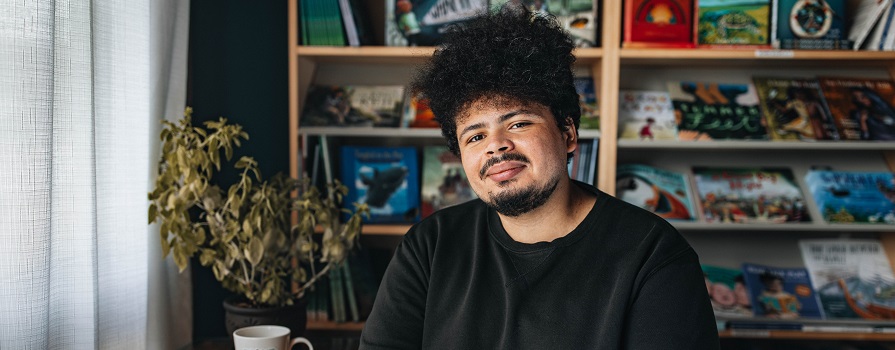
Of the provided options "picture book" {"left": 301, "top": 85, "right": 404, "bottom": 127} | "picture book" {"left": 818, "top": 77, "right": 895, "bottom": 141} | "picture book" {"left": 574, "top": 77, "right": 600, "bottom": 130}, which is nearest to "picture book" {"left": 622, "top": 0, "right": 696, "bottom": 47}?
"picture book" {"left": 574, "top": 77, "right": 600, "bottom": 130}

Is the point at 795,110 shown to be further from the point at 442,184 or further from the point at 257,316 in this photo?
the point at 257,316

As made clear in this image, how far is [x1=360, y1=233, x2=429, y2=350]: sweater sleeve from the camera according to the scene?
1.52 m

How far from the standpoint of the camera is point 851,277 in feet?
8.73

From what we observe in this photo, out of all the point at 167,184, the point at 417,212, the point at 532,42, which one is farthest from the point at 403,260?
the point at 417,212

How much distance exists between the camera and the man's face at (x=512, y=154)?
4.60 ft

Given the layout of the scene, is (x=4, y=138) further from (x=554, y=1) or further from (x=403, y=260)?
(x=554, y=1)

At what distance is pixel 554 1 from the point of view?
2.50m

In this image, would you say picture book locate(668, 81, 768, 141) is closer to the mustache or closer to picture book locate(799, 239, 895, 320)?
picture book locate(799, 239, 895, 320)

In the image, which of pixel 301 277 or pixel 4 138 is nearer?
pixel 4 138

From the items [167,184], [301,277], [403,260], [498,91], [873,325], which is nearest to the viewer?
[498,91]

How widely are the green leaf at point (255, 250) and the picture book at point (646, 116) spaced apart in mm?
1346

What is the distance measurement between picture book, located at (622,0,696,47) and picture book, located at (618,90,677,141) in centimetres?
23

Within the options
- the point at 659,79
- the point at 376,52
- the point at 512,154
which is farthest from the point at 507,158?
the point at 659,79

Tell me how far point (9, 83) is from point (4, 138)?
0.10 metres
